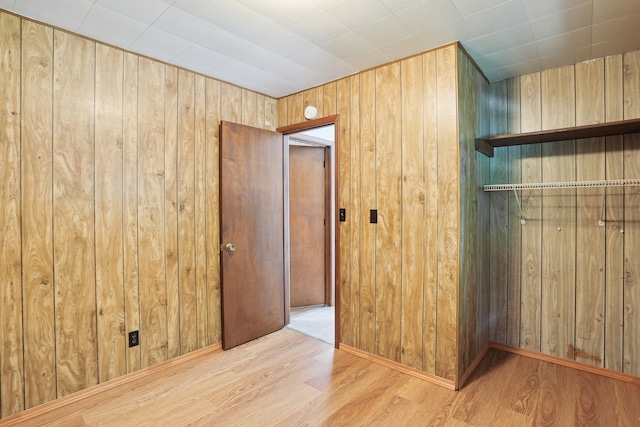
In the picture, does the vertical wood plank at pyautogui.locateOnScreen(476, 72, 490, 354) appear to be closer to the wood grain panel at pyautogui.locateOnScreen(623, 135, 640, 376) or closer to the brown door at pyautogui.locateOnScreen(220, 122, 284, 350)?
the wood grain panel at pyautogui.locateOnScreen(623, 135, 640, 376)

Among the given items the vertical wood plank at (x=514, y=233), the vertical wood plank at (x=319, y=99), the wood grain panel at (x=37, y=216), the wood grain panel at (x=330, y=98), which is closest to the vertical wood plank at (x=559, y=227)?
the vertical wood plank at (x=514, y=233)

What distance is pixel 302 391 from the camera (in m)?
2.21

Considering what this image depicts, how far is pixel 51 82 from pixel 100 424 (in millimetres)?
2071

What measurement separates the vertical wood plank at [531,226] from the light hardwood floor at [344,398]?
0.28 m

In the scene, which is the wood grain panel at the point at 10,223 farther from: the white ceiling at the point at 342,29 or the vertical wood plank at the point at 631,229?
the vertical wood plank at the point at 631,229

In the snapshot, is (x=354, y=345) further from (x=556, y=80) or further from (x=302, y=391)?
(x=556, y=80)

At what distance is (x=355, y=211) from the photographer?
9.01ft

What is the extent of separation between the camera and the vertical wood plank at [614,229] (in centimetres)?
232

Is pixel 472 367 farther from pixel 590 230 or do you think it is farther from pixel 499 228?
pixel 590 230

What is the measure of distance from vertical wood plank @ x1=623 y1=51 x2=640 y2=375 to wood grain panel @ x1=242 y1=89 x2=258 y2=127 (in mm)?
2895

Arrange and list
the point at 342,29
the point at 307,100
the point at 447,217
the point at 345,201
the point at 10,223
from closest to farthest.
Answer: the point at 10,223
the point at 342,29
the point at 447,217
the point at 345,201
the point at 307,100

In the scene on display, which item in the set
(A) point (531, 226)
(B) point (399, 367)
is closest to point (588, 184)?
(A) point (531, 226)

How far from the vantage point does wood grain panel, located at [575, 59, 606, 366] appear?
2398 mm

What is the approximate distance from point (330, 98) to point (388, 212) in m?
1.16
